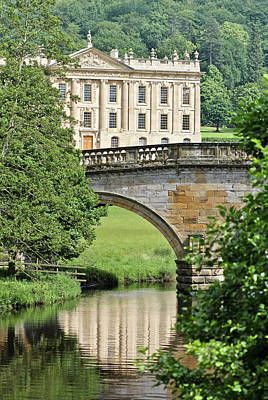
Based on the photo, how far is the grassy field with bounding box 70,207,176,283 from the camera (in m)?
58.4

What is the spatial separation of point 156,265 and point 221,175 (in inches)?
378

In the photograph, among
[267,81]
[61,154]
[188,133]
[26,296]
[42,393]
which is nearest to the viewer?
[267,81]

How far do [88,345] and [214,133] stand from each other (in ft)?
364

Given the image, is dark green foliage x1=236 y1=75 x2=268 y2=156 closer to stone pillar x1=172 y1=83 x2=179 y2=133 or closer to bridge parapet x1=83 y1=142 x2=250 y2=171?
bridge parapet x1=83 y1=142 x2=250 y2=171

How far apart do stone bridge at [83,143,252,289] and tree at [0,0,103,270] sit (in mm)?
3241

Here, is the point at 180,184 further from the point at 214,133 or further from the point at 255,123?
the point at 214,133

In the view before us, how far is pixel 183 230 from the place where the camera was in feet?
170

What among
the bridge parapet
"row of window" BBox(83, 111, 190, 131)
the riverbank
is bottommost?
the riverbank

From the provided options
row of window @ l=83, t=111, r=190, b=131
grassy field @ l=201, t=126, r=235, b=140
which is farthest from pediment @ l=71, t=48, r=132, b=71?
grassy field @ l=201, t=126, r=235, b=140

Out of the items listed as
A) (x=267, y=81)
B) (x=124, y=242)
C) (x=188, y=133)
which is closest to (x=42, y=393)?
(x=267, y=81)

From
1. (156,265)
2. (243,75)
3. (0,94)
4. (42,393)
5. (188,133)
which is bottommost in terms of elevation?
(42,393)

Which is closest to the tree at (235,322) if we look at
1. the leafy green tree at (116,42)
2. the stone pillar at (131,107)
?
the stone pillar at (131,107)

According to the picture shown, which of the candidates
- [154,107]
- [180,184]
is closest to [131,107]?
[154,107]

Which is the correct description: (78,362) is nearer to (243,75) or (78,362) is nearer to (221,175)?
(221,175)
